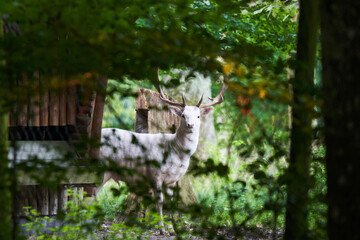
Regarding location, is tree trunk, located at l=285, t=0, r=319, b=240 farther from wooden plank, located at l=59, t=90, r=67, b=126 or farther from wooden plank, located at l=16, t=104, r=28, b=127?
wooden plank, located at l=59, t=90, r=67, b=126

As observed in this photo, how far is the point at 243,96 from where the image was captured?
9.62 ft

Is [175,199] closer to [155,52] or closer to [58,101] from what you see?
[155,52]

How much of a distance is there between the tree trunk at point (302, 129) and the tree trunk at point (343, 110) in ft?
0.69

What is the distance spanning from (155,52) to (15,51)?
67 cm

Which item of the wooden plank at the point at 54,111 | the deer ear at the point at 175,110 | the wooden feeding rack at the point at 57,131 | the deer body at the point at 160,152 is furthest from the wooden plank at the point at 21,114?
the deer ear at the point at 175,110

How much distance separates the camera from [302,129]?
228 centimetres

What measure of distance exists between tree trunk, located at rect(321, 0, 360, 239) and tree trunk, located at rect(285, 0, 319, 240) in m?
0.21

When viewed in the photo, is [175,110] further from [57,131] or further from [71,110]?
[71,110]

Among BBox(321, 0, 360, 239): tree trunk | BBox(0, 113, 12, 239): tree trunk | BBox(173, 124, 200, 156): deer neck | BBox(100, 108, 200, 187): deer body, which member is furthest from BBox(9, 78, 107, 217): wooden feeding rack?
BBox(321, 0, 360, 239): tree trunk

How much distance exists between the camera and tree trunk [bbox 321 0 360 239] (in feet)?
6.35

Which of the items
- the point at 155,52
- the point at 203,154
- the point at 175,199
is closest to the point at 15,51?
the point at 155,52

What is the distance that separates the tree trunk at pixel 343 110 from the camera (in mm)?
1935

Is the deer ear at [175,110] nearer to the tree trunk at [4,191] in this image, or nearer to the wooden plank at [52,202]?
the wooden plank at [52,202]

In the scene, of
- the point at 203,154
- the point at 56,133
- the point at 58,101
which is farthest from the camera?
the point at 203,154
